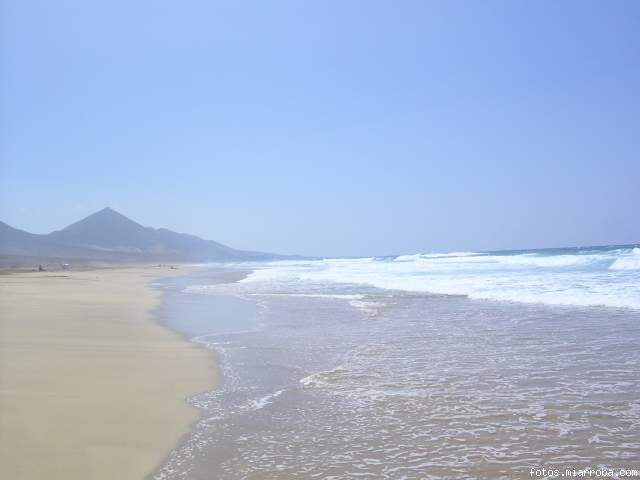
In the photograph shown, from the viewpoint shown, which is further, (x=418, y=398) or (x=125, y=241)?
(x=125, y=241)

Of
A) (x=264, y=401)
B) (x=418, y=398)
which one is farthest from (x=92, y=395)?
(x=418, y=398)

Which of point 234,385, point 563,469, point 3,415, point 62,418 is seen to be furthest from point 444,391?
point 3,415

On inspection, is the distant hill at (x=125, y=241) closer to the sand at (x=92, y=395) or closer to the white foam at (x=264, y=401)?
the sand at (x=92, y=395)

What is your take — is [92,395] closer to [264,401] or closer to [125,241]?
[264,401]

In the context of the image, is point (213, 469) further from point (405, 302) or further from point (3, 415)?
point (405, 302)

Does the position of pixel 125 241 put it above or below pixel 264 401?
above

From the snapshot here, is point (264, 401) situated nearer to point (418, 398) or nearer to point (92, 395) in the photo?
point (418, 398)

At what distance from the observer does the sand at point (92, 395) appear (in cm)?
374

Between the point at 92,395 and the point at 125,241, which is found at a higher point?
the point at 125,241

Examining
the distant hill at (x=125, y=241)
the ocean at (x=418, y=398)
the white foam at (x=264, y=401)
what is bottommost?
the white foam at (x=264, y=401)

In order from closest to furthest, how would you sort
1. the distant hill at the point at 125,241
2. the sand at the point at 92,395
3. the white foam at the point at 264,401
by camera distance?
the sand at the point at 92,395 < the white foam at the point at 264,401 < the distant hill at the point at 125,241

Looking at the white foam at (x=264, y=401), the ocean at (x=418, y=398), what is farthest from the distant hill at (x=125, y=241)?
the white foam at (x=264, y=401)

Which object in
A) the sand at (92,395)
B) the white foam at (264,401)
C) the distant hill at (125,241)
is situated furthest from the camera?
the distant hill at (125,241)

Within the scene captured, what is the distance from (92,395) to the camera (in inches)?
212
